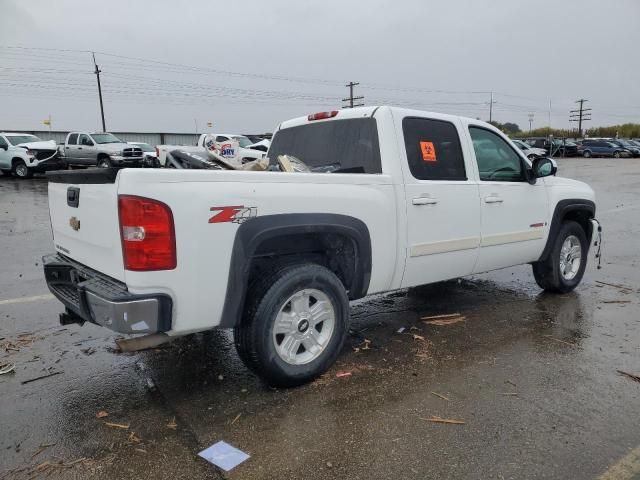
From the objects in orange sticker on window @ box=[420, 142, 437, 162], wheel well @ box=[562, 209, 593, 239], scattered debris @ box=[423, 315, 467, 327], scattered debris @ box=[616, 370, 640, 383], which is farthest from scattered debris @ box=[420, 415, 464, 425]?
wheel well @ box=[562, 209, 593, 239]

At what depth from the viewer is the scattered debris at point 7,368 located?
384cm

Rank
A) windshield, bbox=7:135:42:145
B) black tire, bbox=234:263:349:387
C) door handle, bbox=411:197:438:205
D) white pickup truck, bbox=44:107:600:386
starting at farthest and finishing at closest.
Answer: windshield, bbox=7:135:42:145
door handle, bbox=411:197:438:205
black tire, bbox=234:263:349:387
white pickup truck, bbox=44:107:600:386

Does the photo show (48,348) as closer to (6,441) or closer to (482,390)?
(6,441)

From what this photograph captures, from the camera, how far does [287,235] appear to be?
343 cm

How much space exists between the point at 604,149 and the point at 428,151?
50.4 metres

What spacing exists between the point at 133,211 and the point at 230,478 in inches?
57.7

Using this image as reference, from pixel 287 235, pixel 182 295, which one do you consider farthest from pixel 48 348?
pixel 287 235

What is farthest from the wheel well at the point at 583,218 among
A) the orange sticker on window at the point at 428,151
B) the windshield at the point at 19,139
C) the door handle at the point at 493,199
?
the windshield at the point at 19,139

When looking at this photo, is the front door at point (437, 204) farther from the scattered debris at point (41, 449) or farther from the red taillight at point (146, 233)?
the scattered debris at point (41, 449)

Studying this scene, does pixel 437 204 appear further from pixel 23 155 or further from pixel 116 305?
pixel 23 155

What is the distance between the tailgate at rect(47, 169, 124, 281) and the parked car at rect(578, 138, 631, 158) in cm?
5231

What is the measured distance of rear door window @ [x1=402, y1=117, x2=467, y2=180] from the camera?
4219 mm

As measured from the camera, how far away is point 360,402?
3.38 meters

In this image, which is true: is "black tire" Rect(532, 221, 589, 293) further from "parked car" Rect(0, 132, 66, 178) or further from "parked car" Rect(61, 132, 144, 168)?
"parked car" Rect(0, 132, 66, 178)
